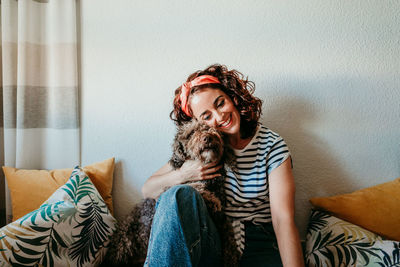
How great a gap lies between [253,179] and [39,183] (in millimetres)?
1380

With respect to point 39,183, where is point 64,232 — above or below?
below

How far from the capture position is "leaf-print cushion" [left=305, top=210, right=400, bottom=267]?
112 cm

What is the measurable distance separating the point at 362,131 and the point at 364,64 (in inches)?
17.4

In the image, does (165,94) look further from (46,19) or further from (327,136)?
(327,136)

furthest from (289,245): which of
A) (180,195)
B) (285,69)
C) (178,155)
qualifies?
(285,69)

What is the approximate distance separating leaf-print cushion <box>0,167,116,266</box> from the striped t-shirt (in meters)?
0.75

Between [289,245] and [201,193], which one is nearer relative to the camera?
[289,245]

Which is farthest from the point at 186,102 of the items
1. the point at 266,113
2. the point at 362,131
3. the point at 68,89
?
the point at 362,131

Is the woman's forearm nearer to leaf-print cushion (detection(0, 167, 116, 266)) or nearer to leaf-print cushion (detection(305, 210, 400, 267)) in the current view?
leaf-print cushion (detection(305, 210, 400, 267))

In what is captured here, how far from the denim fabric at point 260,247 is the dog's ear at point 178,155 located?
1.66ft

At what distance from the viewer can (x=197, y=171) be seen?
1310 mm

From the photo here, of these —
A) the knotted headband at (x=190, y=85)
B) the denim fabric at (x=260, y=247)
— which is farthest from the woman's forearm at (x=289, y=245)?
the knotted headband at (x=190, y=85)

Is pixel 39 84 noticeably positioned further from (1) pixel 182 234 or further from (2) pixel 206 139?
(1) pixel 182 234

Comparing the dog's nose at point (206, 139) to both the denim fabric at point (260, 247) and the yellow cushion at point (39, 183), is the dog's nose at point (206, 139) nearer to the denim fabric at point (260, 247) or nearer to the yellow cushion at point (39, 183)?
the denim fabric at point (260, 247)
